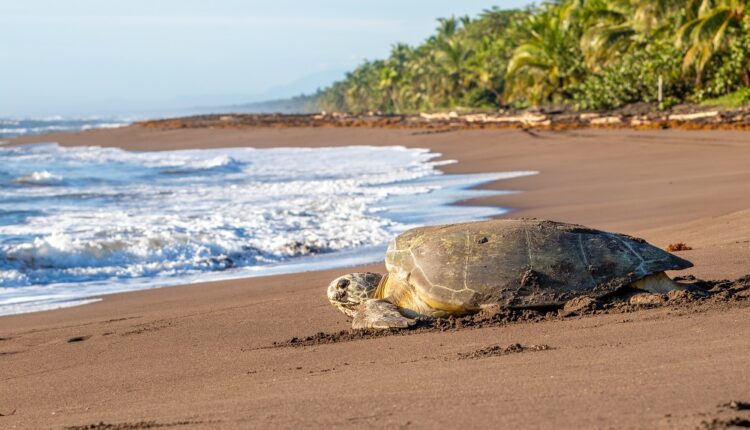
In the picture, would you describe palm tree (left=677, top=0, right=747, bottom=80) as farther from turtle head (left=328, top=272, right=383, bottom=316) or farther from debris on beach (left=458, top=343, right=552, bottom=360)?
debris on beach (left=458, top=343, right=552, bottom=360)

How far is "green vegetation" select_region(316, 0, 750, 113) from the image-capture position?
2516cm

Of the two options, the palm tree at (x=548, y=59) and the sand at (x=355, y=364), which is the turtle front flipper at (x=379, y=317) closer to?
the sand at (x=355, y=364)

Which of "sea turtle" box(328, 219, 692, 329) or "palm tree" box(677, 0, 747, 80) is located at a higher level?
"palm tree" box(677, 0, 747, 80)

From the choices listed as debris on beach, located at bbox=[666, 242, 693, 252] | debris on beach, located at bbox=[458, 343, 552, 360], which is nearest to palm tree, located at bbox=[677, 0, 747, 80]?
debris on beach, located at bbox=[666, 242, 693, 252]

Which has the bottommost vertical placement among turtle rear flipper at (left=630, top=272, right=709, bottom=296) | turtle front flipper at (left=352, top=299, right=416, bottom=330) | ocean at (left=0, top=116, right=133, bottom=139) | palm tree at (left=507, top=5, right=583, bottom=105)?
ocean at (left=0, top=116, right=133, bottom=139)

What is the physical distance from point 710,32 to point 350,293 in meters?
22.1

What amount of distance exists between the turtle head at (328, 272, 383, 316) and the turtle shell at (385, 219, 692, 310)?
1.20 ft

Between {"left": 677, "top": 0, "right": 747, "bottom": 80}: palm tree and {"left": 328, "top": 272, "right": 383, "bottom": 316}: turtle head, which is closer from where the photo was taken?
{"left": 328, "top": 272, "right": 383, "bottom": 316}: turtle head

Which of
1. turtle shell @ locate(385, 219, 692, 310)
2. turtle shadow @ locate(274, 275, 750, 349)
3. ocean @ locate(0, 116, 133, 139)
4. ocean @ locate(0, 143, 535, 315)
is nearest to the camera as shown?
turtle shadow @ locate(274, 275, 750, 349)

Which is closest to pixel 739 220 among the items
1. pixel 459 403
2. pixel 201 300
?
pixel 201 300

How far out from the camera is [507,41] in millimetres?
47719

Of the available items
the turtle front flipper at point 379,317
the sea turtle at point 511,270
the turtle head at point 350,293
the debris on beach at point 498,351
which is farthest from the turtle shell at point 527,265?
the debris on beach at point 498,351

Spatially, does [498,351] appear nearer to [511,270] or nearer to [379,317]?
[511,270]

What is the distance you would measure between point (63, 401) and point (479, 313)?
224 cm
